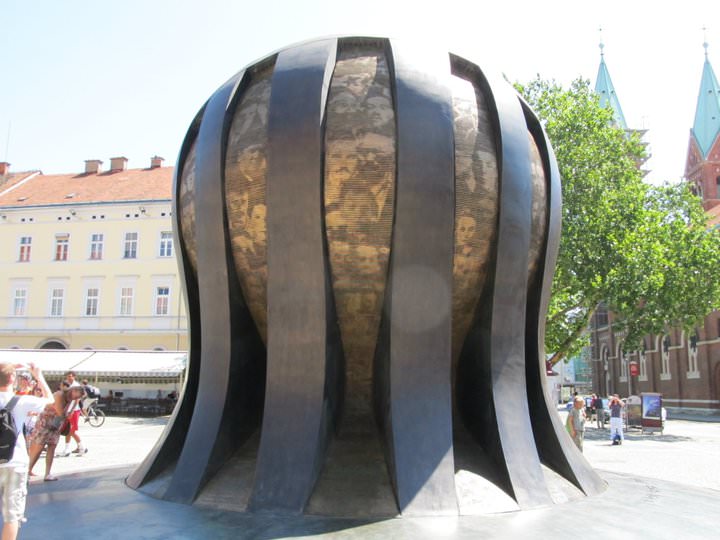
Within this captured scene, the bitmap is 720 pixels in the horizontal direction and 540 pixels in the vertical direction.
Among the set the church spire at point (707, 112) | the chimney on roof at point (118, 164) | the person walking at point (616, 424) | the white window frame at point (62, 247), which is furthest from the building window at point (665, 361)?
the white window frame at point (62, 247)

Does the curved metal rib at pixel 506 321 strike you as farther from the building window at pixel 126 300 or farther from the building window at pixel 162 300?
the building window at pixel 126 300

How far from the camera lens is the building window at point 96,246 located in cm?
3378

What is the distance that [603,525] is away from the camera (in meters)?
4.36

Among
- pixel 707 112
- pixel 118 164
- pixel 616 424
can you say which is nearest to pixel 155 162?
pixel 118 164

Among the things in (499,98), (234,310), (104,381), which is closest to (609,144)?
(499,98)

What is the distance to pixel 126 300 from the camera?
32.8 metres

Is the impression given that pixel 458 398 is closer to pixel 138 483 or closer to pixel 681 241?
pixel 138 483

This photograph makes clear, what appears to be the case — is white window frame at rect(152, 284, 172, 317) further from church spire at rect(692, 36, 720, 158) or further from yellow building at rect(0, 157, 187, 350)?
church spire at rect(692, 36, 720, 158)

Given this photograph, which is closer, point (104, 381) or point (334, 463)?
point (334, 463)

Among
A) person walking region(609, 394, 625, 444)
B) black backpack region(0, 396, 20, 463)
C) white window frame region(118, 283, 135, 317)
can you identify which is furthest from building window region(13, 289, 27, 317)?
black backpack region(0, 396, 20, 463)

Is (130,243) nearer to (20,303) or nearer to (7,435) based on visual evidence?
(20,303)

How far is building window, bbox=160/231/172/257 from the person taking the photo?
32625 millimetres

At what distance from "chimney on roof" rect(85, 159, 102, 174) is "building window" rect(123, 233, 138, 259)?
8.63 metres

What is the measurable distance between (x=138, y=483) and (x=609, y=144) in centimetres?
2190
